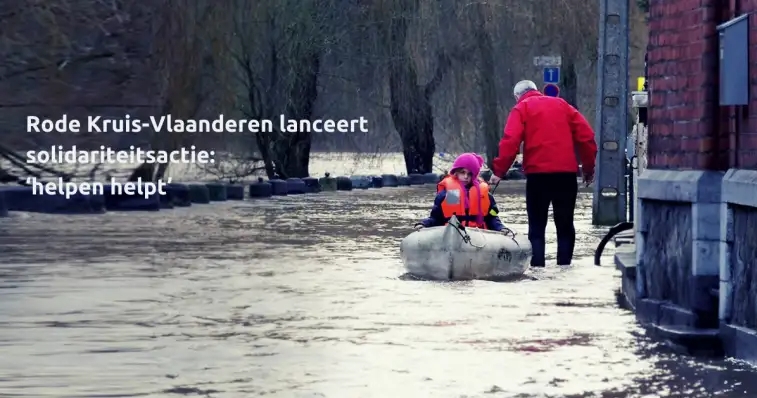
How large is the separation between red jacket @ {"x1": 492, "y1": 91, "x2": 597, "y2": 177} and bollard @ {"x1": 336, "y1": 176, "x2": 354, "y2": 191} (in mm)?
25851

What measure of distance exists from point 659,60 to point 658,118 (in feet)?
1.41

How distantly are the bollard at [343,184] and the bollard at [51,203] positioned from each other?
49.3 ft

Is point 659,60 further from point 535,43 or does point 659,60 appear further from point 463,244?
point 535,43

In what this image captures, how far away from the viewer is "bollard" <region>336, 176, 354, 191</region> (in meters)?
47.5

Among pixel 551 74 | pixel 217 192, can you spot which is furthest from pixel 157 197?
pixel 551 74

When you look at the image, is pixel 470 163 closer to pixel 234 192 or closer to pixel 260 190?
pixel 234 192

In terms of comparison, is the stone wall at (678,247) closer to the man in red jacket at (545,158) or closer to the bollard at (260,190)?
the man in red jacket at (545,158)

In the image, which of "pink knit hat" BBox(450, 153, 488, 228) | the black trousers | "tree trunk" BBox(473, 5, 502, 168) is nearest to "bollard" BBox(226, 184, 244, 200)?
"tree trunk" BBox(473, 5, 502, 168)

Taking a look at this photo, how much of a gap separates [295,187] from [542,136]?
23053 mm

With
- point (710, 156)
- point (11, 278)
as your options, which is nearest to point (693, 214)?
point (710, 156)

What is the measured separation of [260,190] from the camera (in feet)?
136

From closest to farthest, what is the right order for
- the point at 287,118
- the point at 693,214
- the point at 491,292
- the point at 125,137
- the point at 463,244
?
the point at 693,214
the point at 491,292
the point at 463,244
the point at 125,137
the point at 287,118

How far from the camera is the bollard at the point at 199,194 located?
122 ft

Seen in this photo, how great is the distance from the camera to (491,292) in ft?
60.4
